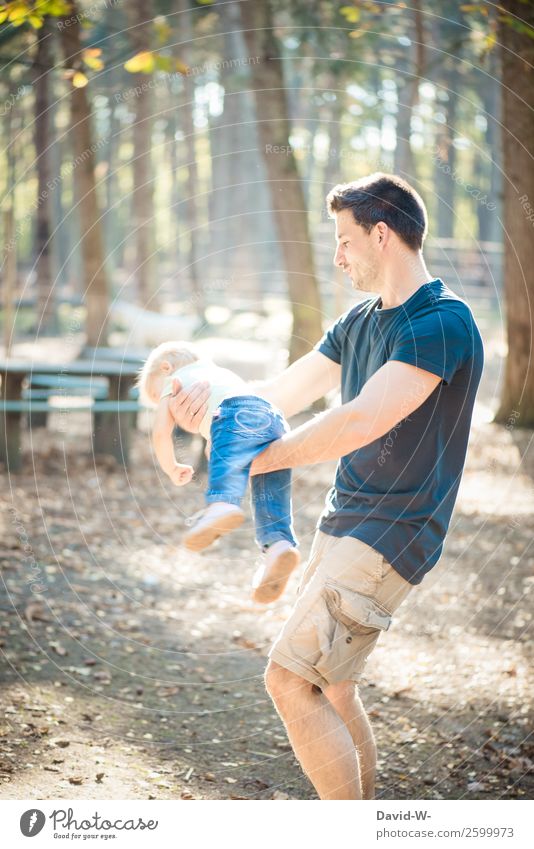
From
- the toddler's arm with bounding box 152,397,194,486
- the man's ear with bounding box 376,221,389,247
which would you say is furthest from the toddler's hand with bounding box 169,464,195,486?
the man's ear with bounding box 376,221,389,247

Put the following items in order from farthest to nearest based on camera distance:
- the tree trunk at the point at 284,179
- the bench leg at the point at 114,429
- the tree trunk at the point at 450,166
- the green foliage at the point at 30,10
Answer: the tree trunk at the point at 450,166 < the tree trunk at the point at 284,179 < the bench leg at the point at 114,429 < the green foliage at the point at 30,10

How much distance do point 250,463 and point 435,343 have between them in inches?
32.1

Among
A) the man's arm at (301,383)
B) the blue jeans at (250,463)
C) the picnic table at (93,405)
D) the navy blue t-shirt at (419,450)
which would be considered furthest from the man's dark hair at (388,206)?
the picnic table at (93,405)

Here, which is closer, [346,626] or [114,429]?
[346,626]

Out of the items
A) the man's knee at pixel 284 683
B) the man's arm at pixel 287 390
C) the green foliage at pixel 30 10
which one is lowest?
the man's knee at pixel 284 683

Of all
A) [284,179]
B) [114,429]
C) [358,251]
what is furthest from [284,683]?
[284,179]

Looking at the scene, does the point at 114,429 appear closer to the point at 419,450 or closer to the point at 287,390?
the point at 287,390

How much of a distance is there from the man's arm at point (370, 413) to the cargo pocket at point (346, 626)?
0.51 metres

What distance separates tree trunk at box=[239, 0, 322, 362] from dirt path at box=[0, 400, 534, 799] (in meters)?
3.38

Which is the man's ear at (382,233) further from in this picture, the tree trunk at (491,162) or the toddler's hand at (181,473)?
the tree trunk at (491,162)

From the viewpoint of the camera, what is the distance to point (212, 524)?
3365 millimetres

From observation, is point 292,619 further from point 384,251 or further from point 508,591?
point 508,591

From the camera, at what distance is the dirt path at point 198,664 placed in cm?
432
